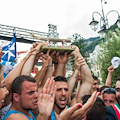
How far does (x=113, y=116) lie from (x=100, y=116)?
0.51 meters

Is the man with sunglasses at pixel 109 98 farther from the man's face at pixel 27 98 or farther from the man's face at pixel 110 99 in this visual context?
the man's face at pixel 27 98

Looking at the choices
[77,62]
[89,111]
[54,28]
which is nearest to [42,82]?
[77,62]

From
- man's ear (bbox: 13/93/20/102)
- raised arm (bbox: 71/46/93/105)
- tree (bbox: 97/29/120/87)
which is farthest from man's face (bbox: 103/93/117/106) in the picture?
tree (bbox: 97/29/120/87)

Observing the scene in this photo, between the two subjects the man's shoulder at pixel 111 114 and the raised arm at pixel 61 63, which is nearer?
the man's shoulder at pixel 111 114

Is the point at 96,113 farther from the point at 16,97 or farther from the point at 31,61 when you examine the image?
the point at 31,61

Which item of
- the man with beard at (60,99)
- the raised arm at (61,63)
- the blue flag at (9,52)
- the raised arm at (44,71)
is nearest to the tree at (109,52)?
the blue flag at (9,52)

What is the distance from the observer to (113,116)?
100 inches

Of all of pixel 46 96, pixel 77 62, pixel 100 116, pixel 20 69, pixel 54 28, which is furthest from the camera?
pixel 54 28

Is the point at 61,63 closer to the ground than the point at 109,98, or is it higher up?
higher up

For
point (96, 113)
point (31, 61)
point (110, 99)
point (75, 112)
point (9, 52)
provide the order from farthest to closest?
point (9, 52) < point (110, 99) < point (31, 61) < point (96, 113) < point (75, 112)

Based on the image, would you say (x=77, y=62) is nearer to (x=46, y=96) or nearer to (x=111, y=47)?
(x=46, y=96)

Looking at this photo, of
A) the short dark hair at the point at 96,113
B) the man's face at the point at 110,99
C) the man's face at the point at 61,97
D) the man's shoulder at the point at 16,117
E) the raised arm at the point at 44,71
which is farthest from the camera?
the man's face at the point at 110,99

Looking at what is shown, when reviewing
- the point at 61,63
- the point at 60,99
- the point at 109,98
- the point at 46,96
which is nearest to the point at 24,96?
the point at 46,96

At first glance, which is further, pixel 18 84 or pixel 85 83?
pixel 85 83
